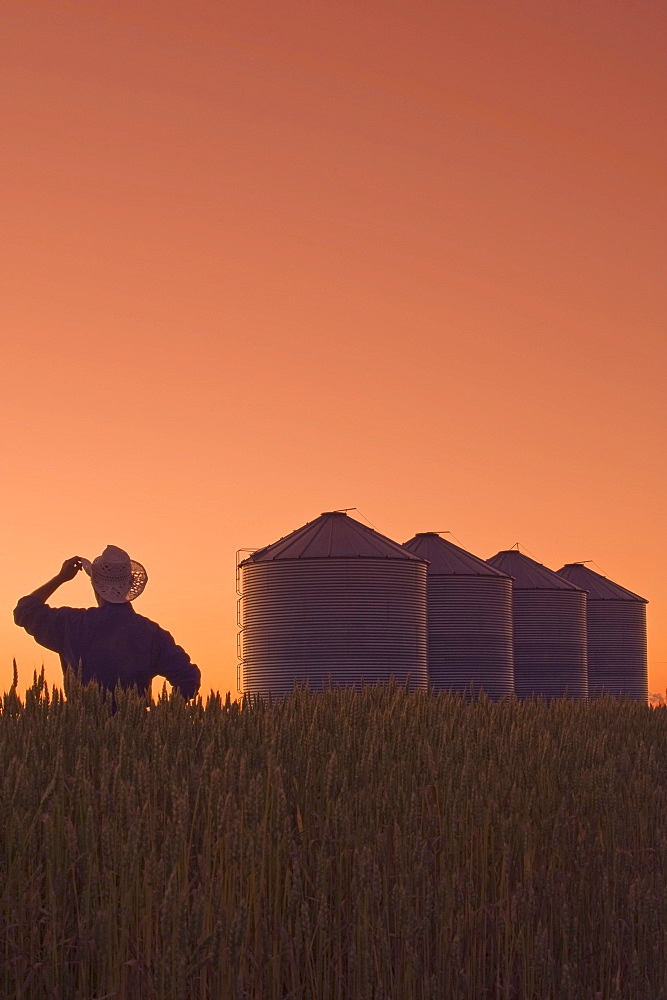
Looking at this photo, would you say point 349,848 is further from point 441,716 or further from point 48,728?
point 441,716

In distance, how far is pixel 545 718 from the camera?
11.8m

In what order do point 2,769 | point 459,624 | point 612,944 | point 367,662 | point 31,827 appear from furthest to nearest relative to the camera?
point 459,624 → point 367,662 → point 612,944 → point 2,769 → point 31,827

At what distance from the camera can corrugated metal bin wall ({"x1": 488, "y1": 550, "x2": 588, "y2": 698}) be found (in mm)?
38750

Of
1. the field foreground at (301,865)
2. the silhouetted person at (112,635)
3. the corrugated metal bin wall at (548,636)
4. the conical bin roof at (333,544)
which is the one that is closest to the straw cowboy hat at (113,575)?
the silhouetted person at (112,635)

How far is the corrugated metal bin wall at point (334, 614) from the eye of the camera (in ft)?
100

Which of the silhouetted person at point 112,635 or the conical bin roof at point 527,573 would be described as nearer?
the silhouetted person at point 112,635

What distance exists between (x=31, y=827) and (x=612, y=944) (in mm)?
3063

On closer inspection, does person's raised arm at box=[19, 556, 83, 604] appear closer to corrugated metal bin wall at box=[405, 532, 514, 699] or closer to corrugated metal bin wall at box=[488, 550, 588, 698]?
corrugated metal bin wall at box=[405, 532, 514, 699]

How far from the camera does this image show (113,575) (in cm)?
913

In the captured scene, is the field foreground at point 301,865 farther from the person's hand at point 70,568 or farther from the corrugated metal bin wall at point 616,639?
the corrugated metal bin wall at point 616,639

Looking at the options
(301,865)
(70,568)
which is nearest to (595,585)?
(70,568)

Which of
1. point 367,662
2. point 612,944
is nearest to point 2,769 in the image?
point 612,944

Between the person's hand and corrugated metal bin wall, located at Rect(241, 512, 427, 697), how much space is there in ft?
66.9

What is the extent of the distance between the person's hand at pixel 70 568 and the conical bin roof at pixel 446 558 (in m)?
25.9
